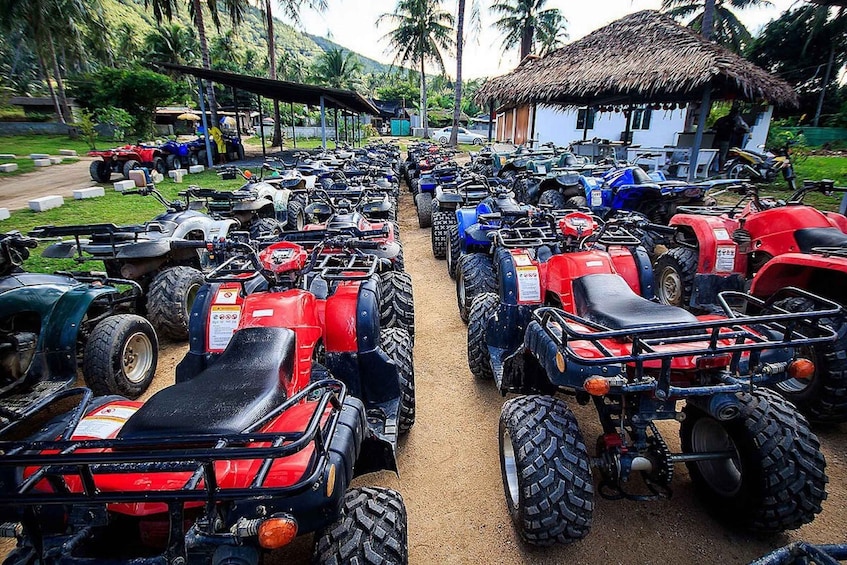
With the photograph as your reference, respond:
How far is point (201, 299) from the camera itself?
309cm

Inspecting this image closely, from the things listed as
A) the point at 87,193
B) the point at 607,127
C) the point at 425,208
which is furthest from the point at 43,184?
the point at 607,127

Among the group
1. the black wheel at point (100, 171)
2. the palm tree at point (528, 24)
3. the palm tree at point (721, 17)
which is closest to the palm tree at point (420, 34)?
the palm tree at point (528, 24)

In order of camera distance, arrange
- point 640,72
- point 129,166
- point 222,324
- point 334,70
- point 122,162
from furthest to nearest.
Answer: point 334,70 → point 122,162 → point 129,166 → point 640,72 → point 222,324

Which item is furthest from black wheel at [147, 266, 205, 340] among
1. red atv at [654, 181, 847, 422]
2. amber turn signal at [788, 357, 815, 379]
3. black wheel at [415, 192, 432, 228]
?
black wheel at [415, 192, 432, 228]

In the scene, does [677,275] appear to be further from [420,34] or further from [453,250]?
[420,34]

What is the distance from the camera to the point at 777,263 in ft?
12.4

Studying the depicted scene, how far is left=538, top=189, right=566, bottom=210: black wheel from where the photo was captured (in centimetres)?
888

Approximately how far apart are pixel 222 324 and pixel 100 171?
15894mm

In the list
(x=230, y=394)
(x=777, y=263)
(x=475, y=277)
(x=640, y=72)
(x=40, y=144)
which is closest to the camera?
(x=230, y=394)

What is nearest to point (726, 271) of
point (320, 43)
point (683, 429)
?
point (683, 429)

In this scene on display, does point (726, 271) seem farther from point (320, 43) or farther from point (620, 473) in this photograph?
point (320, 43)

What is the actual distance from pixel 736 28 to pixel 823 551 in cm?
2825

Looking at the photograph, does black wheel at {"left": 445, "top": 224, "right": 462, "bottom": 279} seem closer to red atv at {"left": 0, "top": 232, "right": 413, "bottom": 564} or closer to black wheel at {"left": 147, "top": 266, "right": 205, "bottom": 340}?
black wheel at {"left": 147, "top": 266, "right": 205, "bottom": 340}

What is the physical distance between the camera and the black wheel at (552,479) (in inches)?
84.2
